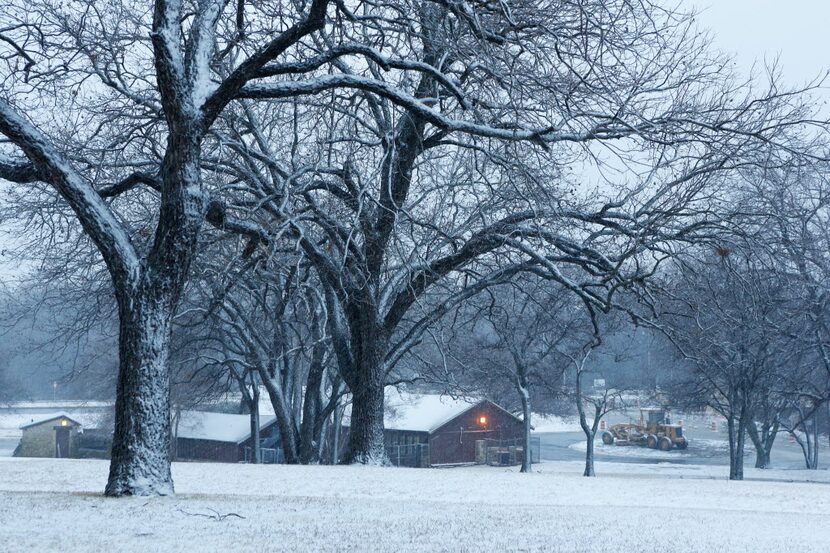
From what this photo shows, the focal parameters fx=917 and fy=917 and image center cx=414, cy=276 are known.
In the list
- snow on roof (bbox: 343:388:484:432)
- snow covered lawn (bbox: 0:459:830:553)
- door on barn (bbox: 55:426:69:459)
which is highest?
snow on roof (bbox: 343:388:484:432)

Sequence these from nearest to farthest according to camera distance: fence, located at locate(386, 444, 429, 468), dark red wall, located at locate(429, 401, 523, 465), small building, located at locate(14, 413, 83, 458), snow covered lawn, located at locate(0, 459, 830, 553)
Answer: snow covered lawn, located at locate(0, 459, 830, 553) → fence, located at locate(386, 444, 429, 468) → dark red wall, located at locate(429, 401, 523, 465) → small building, located at locate(14, 413, 83, 458)

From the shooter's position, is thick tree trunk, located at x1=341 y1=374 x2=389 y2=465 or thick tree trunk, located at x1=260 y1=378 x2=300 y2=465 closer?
thick tree trunk, located at x1=341 y1=374 x2=389 y2=465

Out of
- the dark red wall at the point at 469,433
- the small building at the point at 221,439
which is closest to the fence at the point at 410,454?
the dark red wall at the point at 469,433

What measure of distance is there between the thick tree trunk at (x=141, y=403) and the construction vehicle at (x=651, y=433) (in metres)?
42.6

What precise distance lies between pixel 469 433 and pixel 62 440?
2084 cm

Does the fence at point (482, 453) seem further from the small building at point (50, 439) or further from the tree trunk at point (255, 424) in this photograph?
the small building at point (50, 439)

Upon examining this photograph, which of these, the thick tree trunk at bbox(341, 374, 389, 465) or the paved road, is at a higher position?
the thick tree trunk at bbox(341, 374, 389, 465)

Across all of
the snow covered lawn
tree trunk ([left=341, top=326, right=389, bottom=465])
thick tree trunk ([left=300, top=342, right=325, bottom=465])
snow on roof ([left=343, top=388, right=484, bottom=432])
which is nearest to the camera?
the snow covered lawn

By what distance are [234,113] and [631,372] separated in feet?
104

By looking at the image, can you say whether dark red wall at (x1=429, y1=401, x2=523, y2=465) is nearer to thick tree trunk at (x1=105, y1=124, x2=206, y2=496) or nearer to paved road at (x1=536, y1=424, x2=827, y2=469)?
paved road at (x1=536, y1=424, x2=827, y2=469)

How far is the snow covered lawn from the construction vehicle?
3820cm

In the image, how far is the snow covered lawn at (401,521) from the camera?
690 cm

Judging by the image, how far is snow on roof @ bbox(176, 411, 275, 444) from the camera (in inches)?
1603

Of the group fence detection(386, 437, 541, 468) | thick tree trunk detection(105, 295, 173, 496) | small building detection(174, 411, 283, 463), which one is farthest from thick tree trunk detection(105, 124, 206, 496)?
fence detection(386, 437, 541, 468)
